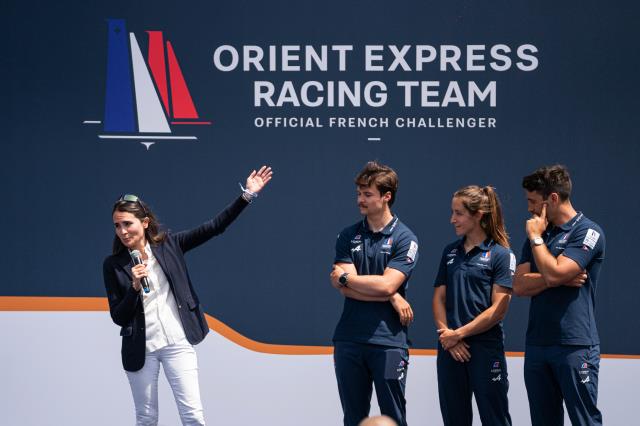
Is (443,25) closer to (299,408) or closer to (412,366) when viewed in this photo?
(412,366)

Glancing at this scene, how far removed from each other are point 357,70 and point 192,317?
1.73 metres

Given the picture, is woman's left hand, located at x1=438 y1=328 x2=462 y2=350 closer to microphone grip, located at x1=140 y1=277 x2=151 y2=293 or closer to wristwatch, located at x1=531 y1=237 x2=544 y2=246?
wristwatch, located at x1=531 y1=237 x2=544 y2=246

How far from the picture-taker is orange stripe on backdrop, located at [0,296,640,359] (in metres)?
4.54

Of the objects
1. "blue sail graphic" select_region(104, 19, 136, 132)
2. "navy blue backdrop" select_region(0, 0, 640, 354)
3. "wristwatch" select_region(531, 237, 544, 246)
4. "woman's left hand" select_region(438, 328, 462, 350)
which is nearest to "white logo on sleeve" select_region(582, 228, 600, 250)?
"wristwatch" select_region(531, 237, 544, 246)

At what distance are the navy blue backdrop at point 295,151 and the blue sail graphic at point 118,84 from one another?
47 mm

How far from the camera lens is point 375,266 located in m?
3.68

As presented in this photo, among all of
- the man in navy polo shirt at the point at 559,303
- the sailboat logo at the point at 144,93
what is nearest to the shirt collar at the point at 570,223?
the man in navy polo shirt at the point at 559,303

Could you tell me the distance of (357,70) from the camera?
4.52m

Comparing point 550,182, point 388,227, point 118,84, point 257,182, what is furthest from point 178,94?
point 550,182

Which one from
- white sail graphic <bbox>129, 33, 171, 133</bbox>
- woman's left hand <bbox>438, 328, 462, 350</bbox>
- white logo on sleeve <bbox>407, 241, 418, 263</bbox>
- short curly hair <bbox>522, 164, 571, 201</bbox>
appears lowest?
woman's left hand <bbox>438, 328, 462, 350</bbox>

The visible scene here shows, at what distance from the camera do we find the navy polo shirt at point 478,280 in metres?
3.60

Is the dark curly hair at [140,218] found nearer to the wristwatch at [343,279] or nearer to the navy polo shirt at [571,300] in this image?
the wristwatch at [343,279]

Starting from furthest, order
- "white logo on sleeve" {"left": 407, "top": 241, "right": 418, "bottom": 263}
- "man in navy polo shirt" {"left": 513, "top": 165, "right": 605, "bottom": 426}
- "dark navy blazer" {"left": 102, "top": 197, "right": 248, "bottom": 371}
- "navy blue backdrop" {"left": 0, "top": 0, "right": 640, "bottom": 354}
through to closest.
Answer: "navy blue backdrop" {"left": 0, "top": 0, "right": 640, "bottom": 354} < "white logo on sleeve" {"left": 407, "top": 241, "right": 418, "bottom": 263} < "dark navy blazer" {"left": 102, "top": 197, "right": 248, "bottom": 371} < "man in navy polo shirt" {"left": 513, "top": 165, "right": 605, "bottom": 426}

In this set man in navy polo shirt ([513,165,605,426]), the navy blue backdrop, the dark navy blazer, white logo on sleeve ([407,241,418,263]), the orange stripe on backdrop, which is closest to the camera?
man in navy polo shirt ([513,165,605,426])
